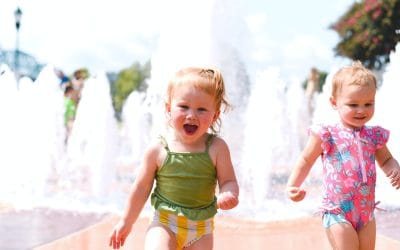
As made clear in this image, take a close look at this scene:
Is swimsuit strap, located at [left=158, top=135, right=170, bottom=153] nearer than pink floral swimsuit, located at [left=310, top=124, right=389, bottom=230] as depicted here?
Yes

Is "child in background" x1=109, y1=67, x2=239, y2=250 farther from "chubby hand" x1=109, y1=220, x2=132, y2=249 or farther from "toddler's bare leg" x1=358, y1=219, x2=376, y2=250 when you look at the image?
"toddler's bare leg" x1=358, y1=219, x2=376, y2=250

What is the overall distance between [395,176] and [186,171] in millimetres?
1119

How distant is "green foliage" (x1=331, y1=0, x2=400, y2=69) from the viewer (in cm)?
2872

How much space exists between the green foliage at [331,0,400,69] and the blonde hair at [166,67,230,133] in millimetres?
25551

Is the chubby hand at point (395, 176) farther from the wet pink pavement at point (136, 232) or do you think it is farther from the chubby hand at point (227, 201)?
the wet pink pavement at point (136, 232)

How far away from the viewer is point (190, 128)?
3016 mm

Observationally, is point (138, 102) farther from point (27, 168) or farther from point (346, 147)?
point (346, 147)

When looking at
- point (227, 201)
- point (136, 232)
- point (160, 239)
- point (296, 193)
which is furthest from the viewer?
point (136, 232)

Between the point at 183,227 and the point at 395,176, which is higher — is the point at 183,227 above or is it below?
below

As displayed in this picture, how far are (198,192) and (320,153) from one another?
0.77m

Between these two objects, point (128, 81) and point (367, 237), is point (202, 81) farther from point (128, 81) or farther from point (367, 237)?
point (128, 81)

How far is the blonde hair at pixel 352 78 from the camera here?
3400mm

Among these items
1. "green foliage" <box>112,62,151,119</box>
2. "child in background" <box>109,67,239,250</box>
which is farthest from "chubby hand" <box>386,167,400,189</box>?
"green foliage" <box>112,62,151,119</box>

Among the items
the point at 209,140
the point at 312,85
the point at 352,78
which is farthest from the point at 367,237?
the point at 312,85
